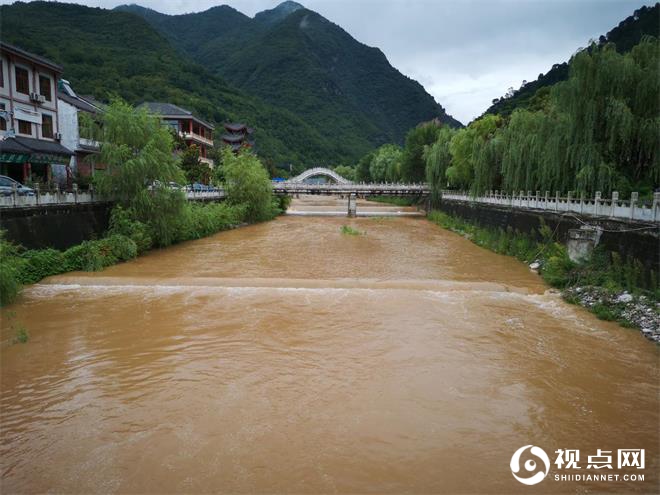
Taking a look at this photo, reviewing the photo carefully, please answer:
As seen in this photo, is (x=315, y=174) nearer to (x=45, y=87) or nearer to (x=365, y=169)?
(x=365, y=169)

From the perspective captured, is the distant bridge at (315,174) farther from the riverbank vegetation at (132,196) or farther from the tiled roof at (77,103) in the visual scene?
the riverbank vegetation at (132,196)

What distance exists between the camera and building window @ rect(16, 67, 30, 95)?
24.6 metres

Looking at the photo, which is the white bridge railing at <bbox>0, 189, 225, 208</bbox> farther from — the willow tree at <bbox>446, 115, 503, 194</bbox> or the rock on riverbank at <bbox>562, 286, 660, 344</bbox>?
the willow tree at <bbox>446, 115, 503, 194</bbox>

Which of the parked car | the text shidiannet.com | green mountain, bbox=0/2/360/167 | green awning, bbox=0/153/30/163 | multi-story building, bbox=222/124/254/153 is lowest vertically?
the text shidiannet.com

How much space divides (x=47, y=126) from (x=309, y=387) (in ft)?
84.9

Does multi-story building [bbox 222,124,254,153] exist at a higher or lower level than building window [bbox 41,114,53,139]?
higher

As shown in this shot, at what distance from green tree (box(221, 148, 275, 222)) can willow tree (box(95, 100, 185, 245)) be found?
1548cm

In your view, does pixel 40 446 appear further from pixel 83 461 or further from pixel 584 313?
pixel 584 313

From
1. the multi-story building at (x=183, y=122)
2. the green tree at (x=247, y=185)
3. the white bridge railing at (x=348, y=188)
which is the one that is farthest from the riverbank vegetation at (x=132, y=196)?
the multi-story building at (x=183, y=122)

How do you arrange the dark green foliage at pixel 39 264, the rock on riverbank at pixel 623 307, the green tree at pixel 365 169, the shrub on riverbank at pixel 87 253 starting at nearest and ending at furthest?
the rock on riverbank at pixel 623 307, the shrub on riverbank at pixel 87 253, the dark green foliage at pixel 39 264, the green tree at pixel 365 169

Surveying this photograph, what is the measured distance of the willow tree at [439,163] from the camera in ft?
153

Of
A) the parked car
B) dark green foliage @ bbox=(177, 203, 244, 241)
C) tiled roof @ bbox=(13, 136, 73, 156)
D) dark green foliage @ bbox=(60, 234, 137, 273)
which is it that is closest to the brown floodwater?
dark green foliage @ bbox=(60, 234, 137, 273)

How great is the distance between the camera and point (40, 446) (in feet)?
23.4

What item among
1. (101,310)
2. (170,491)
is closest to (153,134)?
(101,310)
